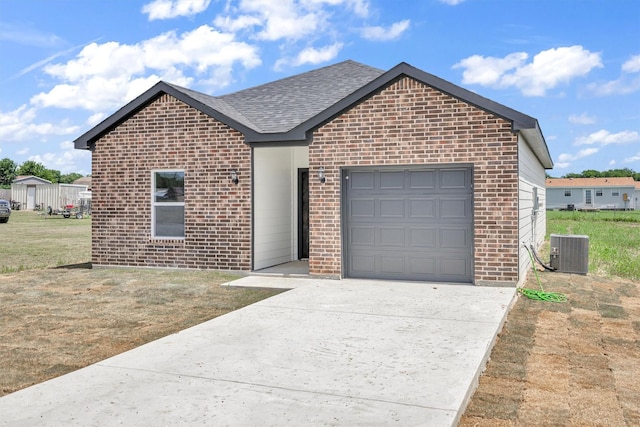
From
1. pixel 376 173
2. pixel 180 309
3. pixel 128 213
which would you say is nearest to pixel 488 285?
pixel 376 173

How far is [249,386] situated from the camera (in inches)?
181

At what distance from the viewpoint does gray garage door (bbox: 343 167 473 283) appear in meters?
10.1

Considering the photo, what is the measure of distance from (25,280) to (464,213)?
9.34 metres

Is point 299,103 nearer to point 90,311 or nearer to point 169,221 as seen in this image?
point 169,221

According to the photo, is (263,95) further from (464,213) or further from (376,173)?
(464,213)

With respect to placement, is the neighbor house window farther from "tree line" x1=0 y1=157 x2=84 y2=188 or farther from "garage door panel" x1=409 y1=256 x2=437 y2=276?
"tree line" x1=0 y1=157 x2=84 y2=188

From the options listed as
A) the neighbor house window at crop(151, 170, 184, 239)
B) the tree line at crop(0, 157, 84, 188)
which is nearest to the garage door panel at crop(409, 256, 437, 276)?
the neighbor house window at crop(151, 170, 184, 239)

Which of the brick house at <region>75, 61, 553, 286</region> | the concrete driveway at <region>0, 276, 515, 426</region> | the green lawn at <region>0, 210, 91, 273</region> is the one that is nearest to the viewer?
the concrete driveway at <region>0, 276, 515, 426</region>

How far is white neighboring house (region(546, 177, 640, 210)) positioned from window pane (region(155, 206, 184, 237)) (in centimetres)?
6205

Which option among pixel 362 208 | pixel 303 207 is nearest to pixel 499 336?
pixel 362 208

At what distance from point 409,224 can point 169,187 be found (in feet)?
18.8

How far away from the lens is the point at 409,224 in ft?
34.2

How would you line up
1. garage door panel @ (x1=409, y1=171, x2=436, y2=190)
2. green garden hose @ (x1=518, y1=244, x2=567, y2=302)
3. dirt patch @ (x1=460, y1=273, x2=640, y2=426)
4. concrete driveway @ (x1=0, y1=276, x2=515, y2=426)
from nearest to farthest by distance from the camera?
concrete driveway @ (x1=0, y1=276, x2=515, y2=426) < dirt patch @ (x1=460, y1=273, x2=640, y2=426) < green garden hose @ (x1=518, y1=244, x2=567, y2=302) < garage door panel @ (x1=409, y1=171, x2=436, y2=190)

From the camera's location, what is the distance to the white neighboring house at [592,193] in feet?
214
